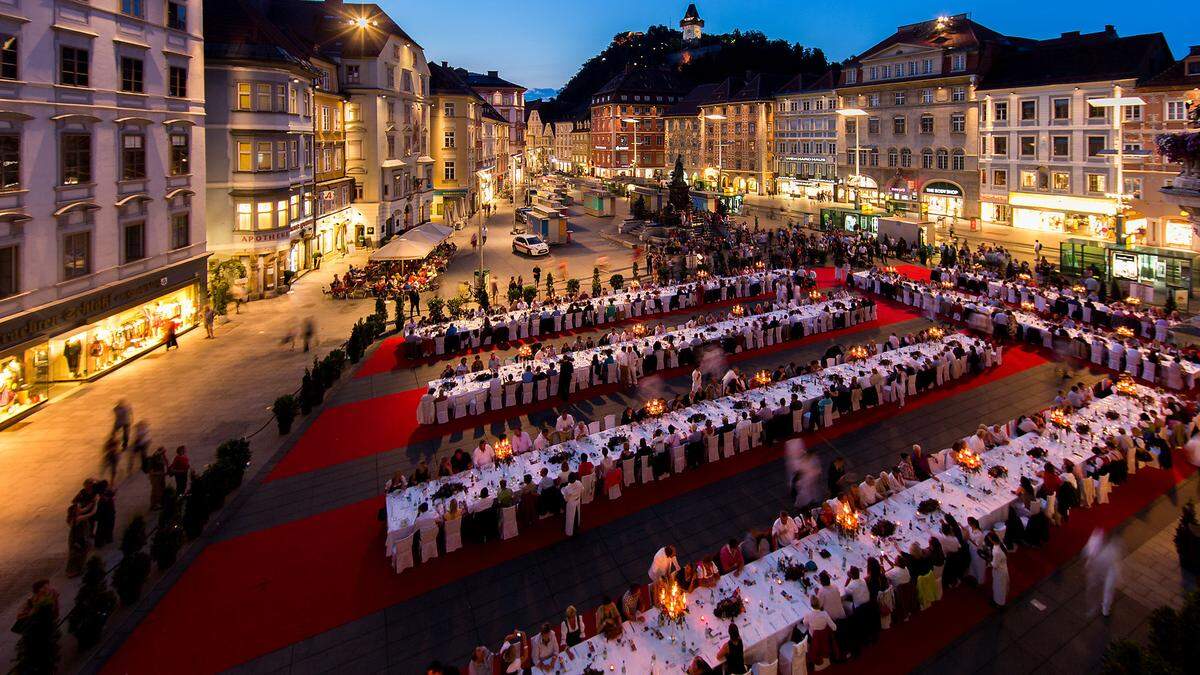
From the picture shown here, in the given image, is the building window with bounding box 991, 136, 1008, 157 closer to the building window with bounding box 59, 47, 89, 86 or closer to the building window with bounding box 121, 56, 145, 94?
the building window with bounding box 121, 56, 145, 94

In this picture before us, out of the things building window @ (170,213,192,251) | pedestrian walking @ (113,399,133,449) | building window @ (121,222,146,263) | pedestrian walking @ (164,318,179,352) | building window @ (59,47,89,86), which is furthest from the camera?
building window @ (170,213,192,251)

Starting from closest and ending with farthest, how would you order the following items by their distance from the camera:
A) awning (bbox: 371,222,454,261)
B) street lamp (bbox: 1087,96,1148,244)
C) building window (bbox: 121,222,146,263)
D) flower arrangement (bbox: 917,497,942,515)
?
flower arrangement (bbox: 917,497,942,515) < building window (bbox: 121,222,146,263) < awning (bbox: 371,222,454,261) < street lamp (bbox: 1087,96,1148,244)

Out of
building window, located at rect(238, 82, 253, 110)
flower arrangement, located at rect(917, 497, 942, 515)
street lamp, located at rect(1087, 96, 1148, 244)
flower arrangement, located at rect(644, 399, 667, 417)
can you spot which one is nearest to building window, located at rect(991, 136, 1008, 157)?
street lamp, located at rect(1087, 96, 1148, 244)

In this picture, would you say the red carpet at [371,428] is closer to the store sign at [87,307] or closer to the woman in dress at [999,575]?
the store sign at [87,307]

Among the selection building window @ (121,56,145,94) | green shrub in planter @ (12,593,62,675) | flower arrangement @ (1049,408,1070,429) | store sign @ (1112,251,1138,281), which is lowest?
green shrub in planter @ (12,593,62,675)

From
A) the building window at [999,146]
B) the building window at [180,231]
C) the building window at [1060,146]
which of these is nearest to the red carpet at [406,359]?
the building window at [180,231]

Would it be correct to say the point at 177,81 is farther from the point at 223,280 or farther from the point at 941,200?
the point at 941,200

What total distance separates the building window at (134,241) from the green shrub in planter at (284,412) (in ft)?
37.4

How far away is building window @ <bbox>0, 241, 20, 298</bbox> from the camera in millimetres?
18422

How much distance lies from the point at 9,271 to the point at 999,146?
6875cm

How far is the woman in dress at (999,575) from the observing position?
1108cm

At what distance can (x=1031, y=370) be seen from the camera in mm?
23484

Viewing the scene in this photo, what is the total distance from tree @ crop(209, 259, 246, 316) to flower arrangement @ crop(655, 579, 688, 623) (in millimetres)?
28331

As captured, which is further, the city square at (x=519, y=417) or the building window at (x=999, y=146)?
the building window at (x=999, y=146)
